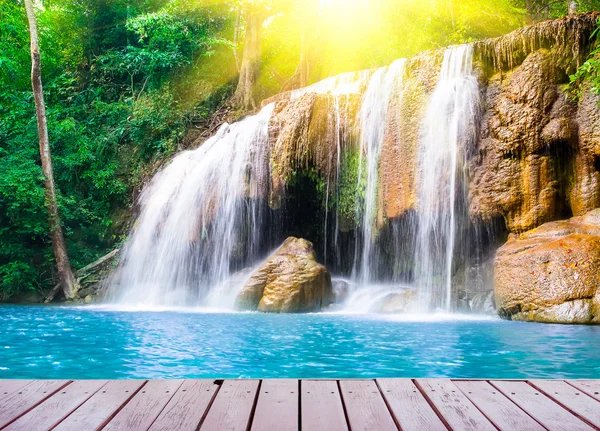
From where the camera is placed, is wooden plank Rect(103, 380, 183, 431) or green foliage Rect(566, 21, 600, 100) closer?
wooden plank Rect(103, 380, 183, 431)

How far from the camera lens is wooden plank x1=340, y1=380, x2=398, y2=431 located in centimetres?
229

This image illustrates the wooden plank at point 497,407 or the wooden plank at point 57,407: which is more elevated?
the wooden plank at point 497,407

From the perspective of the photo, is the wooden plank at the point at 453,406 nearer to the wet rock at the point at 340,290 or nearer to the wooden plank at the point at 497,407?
the wooden plank at the point at 497,407

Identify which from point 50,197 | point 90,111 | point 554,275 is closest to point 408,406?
point 554,275

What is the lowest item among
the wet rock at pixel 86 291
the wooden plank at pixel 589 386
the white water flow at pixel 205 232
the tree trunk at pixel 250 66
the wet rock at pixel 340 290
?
the wet rock at pixel 86 291

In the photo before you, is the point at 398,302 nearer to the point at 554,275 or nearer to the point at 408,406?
the point at 554,275

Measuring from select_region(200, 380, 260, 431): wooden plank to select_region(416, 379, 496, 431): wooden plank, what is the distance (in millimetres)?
838

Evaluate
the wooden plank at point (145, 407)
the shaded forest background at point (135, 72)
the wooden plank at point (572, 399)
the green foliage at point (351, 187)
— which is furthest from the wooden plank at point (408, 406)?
the shaded forest background at point (135, 72)

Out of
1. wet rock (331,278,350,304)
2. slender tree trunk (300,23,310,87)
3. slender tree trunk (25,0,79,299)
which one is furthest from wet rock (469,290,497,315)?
slender tree trunk (300,23,310,87)

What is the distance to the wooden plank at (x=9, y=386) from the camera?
2680 millimetres

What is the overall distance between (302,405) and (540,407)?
3.51 ft

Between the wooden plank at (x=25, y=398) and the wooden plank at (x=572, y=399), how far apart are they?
7.85ft

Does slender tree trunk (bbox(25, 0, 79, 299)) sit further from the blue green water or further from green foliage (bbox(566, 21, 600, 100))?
green foliage (bbox(566, 21, 600, 100))

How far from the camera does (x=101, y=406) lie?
8.22 ft
